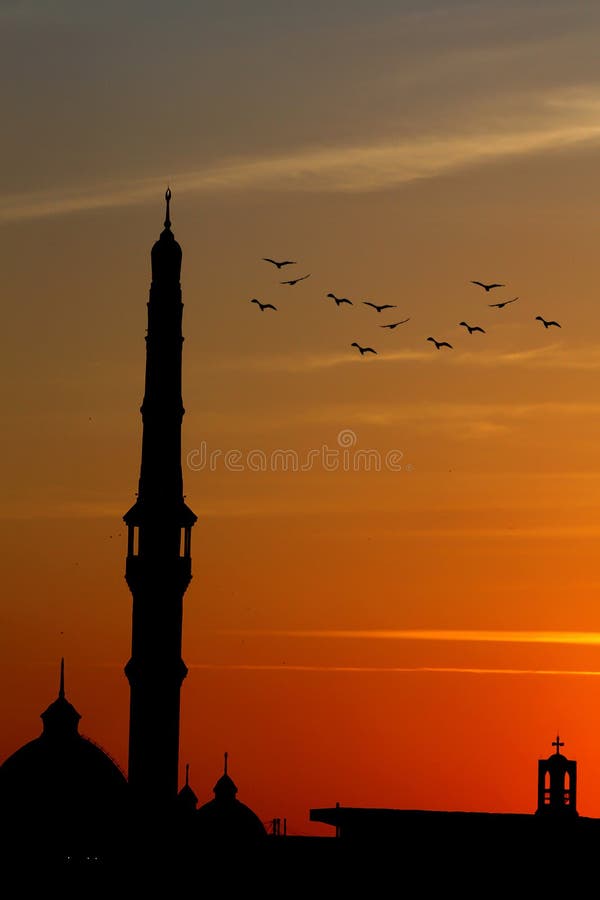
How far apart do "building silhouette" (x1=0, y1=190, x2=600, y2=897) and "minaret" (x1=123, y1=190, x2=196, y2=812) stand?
5 centimetres

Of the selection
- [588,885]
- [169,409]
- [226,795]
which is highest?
[169,409]

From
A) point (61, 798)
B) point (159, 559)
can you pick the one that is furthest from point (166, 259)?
point (61, 798)

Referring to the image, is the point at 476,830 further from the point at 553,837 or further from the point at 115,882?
the point at 115,882

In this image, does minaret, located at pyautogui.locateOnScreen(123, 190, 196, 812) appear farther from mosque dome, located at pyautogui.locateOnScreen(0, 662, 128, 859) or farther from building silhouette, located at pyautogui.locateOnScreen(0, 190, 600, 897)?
mosque dome, located at pyautogui.locateOnScreen(0, 662, 128, 859)

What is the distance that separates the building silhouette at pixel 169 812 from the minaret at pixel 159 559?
0.05m

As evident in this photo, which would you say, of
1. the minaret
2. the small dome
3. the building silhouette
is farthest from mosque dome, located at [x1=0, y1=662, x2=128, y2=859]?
the small dome

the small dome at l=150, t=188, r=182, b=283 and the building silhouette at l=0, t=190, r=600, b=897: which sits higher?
the small dome at l=150, t=188, r=182, b=283

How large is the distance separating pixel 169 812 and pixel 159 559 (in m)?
12.1

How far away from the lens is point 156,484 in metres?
137

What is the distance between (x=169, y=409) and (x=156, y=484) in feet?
12.1

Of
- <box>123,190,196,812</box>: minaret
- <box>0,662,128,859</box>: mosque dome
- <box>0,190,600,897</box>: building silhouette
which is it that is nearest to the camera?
<box>0,190,600,897</box>: building silhouette

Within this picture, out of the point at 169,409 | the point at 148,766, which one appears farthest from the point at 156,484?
the point at 148,766

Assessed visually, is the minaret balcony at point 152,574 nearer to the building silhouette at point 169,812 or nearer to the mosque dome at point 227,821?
the building silhouette at point 169,812

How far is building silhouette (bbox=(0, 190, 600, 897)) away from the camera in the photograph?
12362 centimetres
